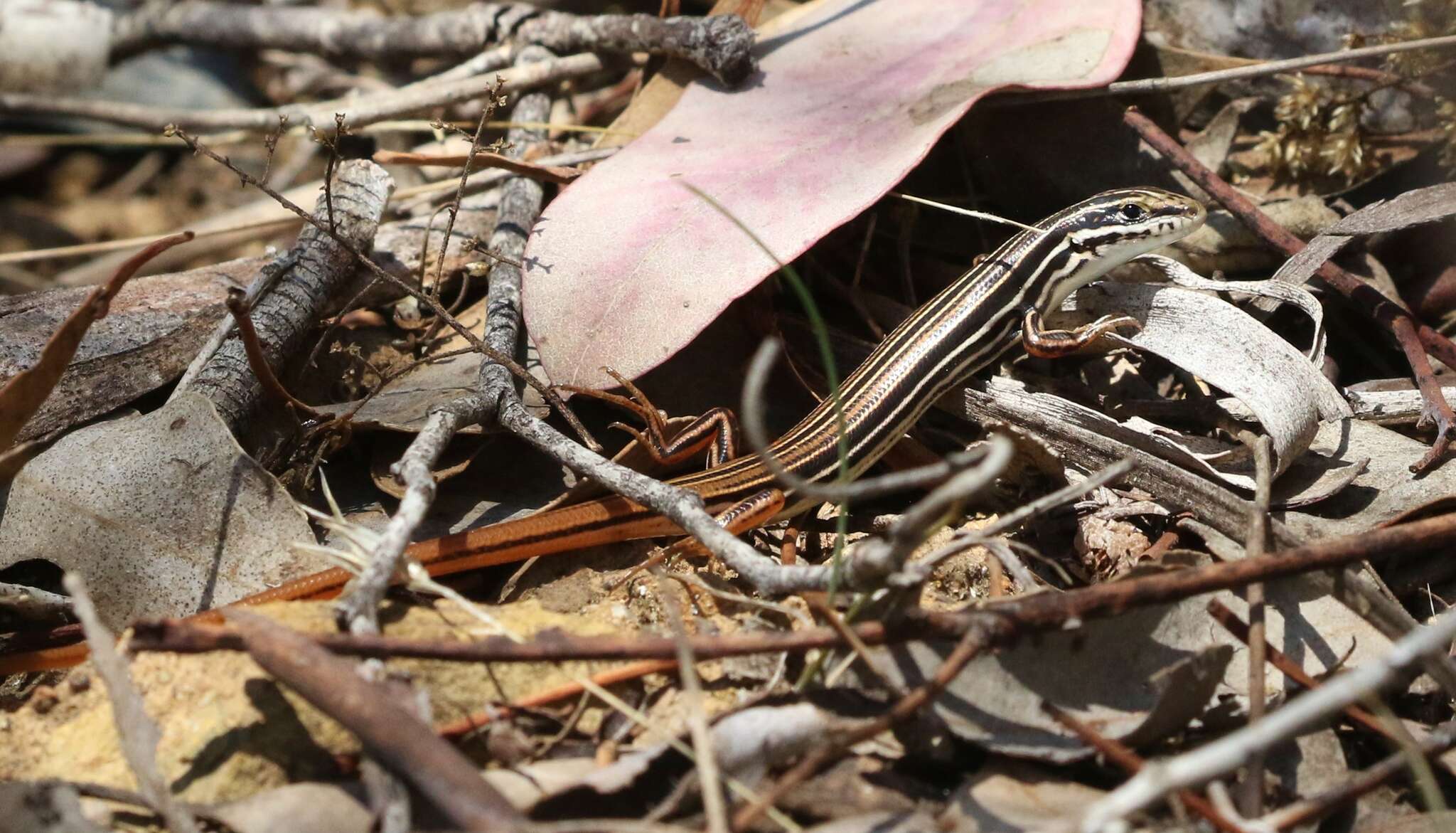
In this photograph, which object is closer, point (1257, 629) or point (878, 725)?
point (878, 725)

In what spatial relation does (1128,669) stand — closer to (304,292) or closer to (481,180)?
(304,292)

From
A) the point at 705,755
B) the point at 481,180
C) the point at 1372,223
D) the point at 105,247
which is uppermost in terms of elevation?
the point at 481,180

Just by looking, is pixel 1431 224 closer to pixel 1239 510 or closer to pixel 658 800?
pixel 1239 510

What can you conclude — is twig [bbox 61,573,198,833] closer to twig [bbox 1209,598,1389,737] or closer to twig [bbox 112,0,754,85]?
twig [bbox 1209,598,1389,737]

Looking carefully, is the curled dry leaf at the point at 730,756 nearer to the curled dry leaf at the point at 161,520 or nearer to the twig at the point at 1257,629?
the twig at the point at 1257,629

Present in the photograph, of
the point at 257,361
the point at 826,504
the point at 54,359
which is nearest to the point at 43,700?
the point at 54,359

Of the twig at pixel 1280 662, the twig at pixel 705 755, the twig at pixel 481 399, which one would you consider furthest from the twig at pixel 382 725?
the twig at pixel 1280 662

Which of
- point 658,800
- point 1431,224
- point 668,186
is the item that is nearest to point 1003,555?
point 658,800
